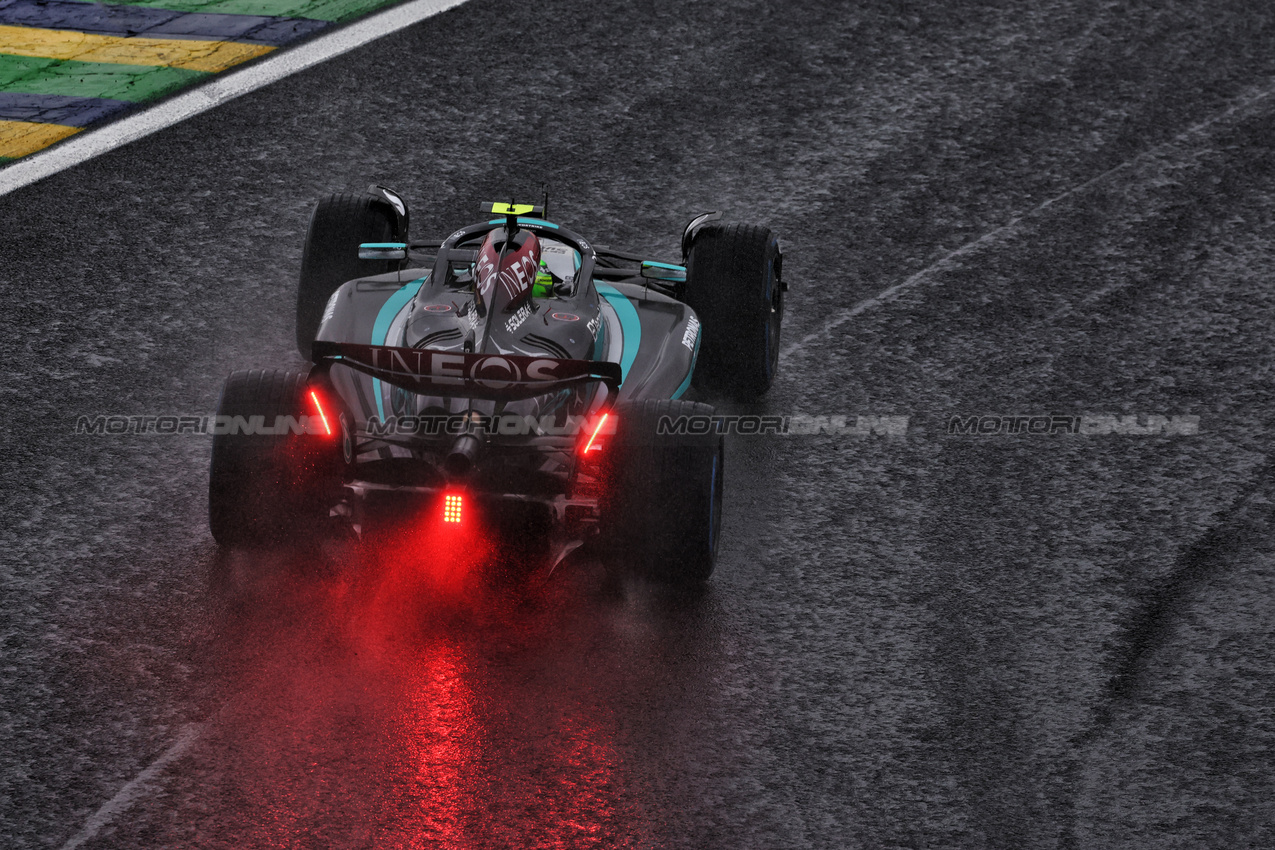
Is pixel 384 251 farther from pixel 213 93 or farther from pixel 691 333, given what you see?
pixel 213 93

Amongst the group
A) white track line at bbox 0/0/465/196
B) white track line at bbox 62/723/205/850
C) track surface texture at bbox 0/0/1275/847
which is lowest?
white track line at bbox 62/723/205/850

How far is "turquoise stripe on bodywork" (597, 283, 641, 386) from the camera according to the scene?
722 cm

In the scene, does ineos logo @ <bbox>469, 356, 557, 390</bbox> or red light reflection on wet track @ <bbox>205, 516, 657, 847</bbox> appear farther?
ineos logo @ <bbox>469, 356, 557, 390</bbox>

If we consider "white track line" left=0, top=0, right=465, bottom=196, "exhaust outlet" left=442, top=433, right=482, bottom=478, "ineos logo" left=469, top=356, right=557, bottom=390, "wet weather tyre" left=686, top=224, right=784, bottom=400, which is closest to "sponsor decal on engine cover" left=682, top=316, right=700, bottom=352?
"wet weather tyre" left=686, top=224, right=784, bottom=400

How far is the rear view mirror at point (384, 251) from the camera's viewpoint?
25.1 feet

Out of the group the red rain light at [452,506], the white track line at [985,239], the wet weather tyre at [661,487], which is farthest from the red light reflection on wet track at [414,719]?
the white track line at [985,239]

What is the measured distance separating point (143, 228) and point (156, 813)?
16.1 feet

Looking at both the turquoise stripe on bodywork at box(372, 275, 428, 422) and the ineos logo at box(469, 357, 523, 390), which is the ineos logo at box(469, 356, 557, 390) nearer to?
the ineos logo at box(469, 357, 523, 390)

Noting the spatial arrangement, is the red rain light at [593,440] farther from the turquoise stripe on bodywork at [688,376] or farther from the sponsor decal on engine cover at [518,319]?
the turquoise stripe on bodywork at [688,376]

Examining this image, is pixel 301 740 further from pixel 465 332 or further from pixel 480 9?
pixel 480 9

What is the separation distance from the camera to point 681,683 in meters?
6.27

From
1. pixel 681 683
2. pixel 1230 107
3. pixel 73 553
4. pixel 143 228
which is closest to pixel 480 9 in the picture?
pixel 143 228

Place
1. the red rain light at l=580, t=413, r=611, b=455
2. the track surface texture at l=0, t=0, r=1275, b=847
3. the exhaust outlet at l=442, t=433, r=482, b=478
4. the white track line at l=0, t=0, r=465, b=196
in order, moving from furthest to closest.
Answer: the white track line at l=0, t=0, r=465, b=196
the red rain light at l=580, t=413, r=611, b=455
the exhaust outlet at l=442, t=433, r=482, b=478
the track surface texture at l=0, t=0, r=1275, b=847

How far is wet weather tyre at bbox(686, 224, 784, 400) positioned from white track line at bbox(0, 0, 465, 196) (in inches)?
180
